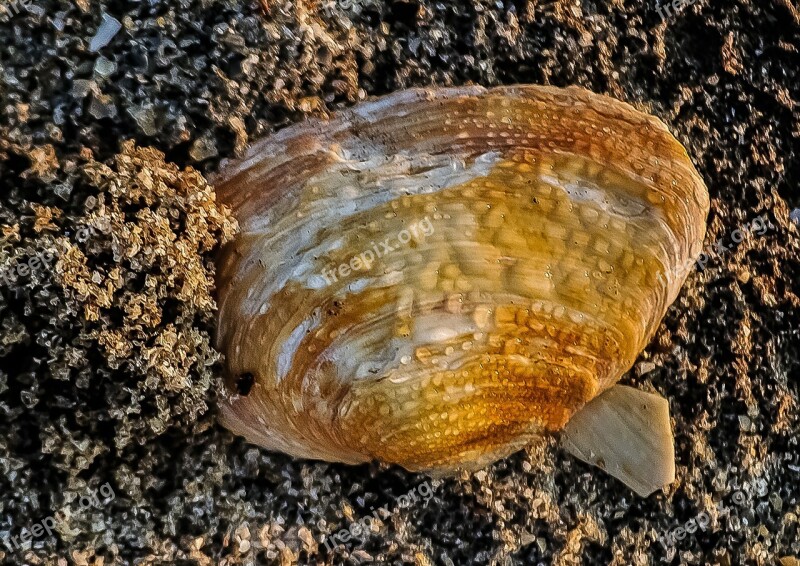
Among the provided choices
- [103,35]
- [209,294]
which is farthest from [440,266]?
[103,35]

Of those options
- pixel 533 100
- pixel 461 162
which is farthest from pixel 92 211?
pixel 533 100

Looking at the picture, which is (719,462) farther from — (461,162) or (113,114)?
(113,114)

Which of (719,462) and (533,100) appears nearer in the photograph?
(533,100)

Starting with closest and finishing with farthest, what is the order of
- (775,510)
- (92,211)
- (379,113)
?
(92,211) → (379,113) → (775,510)

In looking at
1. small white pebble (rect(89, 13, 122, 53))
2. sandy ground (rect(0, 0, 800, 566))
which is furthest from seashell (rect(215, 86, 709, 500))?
small white pebble (rect(89, 13, 122, 53))

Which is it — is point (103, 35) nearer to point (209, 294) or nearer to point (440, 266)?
point (209, 294)
